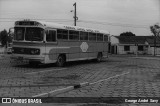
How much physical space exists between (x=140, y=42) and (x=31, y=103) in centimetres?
7588

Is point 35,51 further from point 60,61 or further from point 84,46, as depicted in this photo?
point 84,46

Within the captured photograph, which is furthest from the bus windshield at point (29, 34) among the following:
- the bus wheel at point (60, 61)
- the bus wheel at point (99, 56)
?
the bus wheel at point (99, 56)

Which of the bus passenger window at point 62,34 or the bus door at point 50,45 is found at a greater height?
the bus passenger window at point 62,34

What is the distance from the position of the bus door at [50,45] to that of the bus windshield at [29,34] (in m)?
0.52

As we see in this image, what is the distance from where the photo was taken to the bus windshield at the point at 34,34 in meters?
18.9

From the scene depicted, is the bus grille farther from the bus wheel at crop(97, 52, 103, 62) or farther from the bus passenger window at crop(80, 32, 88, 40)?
the bus wheel at crop(97, 52, 103, 62)

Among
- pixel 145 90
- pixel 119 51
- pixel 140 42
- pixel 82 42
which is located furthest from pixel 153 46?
pixel 145 90

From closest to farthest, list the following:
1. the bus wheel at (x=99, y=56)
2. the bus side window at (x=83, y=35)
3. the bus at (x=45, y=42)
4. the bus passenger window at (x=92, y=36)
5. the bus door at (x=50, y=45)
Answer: the bus at (x=45, y=42), the bus door at (x=50, y=45), the bus side window at (x=83, y=35), the bus passenger window at (x=92, y=36), the bus wheel at (x=99, y=56)

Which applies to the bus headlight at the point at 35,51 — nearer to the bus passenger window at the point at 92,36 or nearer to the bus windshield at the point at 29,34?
the bus windshield at the point at 29,34

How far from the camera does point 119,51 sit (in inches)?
3164

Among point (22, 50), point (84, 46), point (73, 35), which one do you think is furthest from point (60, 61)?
point (84, 46)

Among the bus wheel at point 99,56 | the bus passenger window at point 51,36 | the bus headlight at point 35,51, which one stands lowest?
the bus wheel at point 99,56

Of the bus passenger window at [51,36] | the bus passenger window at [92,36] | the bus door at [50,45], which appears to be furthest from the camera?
the bus passenger window at [92,36]

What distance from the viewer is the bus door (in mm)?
19205
